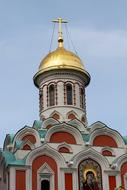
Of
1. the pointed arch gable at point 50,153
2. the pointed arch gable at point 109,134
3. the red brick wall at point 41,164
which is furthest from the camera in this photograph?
the pointed arch gable at point 109,134

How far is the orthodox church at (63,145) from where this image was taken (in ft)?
67.1

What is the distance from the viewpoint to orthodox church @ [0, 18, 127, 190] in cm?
2045

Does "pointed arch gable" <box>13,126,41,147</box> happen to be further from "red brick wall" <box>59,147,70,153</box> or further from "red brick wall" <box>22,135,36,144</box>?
"red brick wall" <box>59,147,70,153</box>

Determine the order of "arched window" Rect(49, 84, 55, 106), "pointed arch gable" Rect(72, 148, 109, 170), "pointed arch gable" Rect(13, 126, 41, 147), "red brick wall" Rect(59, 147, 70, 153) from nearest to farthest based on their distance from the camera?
"pointed arch gable" Rect(72, 148, 109, 170) → "red brick wall" Rect(59, 147, 70, 153) → "pointed arch gable" Rect(13, 126, 41, 147) → "arched window" Rect(49, 84, 55, 106)

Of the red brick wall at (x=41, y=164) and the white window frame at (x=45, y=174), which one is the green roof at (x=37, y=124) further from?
the white window frame at (x=45, y=174)

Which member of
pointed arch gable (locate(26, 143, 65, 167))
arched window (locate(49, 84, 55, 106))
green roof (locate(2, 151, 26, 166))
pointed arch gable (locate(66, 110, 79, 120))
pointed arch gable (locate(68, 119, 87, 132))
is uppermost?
arched window (locate(49, 84, 55, 106))

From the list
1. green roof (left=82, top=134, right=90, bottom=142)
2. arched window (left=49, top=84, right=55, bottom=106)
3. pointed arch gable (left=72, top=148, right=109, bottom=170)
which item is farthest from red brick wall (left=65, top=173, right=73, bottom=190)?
arched window (left=49, top=84, right=55, bottom=106)

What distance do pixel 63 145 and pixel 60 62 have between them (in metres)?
4.20

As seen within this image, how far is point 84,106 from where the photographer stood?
2425cm

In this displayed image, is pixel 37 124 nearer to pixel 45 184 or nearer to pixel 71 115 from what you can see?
pixel 71 115

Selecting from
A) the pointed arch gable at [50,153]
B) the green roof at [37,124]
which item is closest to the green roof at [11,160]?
the pointed arch gable at [50,153]

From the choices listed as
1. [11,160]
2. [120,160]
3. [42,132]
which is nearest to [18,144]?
[11,160]

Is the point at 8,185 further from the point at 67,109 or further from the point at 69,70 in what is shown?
the point at 69,70

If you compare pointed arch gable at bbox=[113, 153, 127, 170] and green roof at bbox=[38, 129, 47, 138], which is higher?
green roof at bbox=[38, 129, 47, 138]
